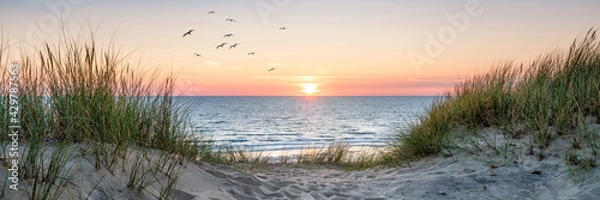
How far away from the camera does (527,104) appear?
19.5ft

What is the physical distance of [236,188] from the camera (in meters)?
4.62

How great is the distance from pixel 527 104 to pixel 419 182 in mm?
2213

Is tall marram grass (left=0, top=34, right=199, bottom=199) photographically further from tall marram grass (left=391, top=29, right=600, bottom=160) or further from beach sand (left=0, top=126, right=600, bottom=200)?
tall marram grass (left=391, top=29, right=600, bottom=160)

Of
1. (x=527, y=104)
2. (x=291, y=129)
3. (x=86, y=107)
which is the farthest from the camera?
(x=291, y=129)

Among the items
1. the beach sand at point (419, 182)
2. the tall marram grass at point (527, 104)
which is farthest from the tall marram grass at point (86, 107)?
the tall marram grass at point (527, 104)

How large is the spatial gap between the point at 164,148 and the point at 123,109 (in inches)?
30.8

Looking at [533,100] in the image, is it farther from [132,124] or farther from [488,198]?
[132,124]

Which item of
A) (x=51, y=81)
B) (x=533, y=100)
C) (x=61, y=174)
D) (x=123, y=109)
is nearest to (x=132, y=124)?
(x=123, y=109)

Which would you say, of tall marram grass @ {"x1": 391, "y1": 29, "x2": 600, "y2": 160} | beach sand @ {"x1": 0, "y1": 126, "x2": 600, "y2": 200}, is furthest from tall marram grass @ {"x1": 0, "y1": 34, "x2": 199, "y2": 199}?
tall marram grass @ {"x1": 391, "y1": 29, "x2": 600, "y2": 160}

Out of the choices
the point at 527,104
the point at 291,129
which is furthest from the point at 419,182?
the point at 291,129

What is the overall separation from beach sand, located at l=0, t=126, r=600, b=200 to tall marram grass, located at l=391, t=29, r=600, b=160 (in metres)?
0.38

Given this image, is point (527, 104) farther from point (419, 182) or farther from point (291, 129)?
point (291, 129)

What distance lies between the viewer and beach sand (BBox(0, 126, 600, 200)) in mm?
3596

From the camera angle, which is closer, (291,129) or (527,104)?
(527,104)
